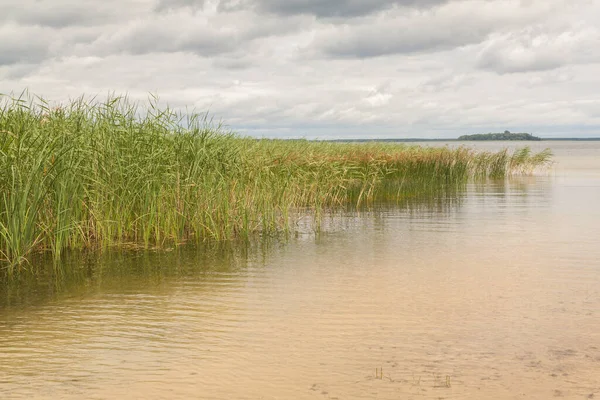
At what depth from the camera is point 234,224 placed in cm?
1312

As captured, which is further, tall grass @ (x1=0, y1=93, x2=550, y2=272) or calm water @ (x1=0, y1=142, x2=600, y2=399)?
tall grass @ (x1=0, y1=93, x2=550, y2=272)

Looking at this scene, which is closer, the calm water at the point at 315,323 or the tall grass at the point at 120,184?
the calm water at the point at 315,323

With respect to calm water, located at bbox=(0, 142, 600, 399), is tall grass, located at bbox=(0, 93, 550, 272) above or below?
above

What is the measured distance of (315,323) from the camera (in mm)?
7051

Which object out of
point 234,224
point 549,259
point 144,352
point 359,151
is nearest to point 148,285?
point 144,352

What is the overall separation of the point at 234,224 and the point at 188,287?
424cm

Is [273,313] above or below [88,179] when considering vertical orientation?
below

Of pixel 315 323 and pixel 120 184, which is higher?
pixel 120 184

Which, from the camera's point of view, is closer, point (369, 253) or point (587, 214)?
point (369, 253)

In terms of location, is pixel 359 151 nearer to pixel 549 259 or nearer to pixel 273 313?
pixel 549 259

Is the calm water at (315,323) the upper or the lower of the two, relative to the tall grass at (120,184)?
lower

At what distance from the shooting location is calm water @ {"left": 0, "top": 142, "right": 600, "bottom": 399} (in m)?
5.27

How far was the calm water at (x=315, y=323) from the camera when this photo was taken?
5266 millimetres

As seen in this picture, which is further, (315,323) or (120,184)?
(120,184)
